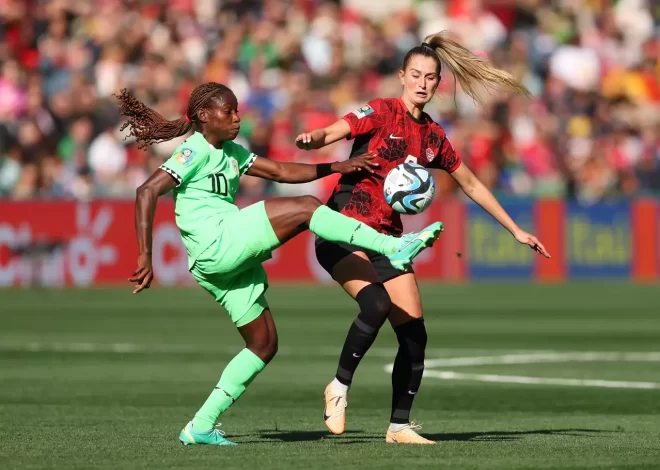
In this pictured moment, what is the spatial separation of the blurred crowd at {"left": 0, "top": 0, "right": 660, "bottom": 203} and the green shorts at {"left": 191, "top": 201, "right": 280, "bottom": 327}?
633 inches

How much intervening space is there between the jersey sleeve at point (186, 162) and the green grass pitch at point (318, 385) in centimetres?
155

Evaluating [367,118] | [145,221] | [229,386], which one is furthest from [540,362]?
[145,221]

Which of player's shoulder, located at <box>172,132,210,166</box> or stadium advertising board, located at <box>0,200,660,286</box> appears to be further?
stadium advertising board, located at <box>0,200,660,286</box>

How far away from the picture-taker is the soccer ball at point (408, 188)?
838 cm

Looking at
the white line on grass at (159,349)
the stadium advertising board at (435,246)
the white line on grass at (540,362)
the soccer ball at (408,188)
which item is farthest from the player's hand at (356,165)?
the stadium advertising board at (435,246)

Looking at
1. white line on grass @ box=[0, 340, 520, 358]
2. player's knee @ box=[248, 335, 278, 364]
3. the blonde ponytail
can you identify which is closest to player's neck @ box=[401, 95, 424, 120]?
the blonde ponytail

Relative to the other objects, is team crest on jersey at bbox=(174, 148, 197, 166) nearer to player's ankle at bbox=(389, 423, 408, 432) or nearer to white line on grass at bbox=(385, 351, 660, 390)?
player's ankle at bbox=(389, 423, 408, 432)

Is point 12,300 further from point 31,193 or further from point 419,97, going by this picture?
point 419,97

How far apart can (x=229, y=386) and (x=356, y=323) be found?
84 cm

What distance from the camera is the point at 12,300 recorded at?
22188 millimetres

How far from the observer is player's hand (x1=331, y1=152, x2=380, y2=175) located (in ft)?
27.4

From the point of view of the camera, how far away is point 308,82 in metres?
27.7

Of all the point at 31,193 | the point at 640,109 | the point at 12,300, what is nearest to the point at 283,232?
the point at 12,300

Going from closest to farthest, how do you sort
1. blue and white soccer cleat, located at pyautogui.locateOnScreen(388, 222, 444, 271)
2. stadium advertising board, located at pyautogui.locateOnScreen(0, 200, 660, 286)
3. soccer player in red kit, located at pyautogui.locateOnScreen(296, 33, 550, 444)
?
blue and white soccer cleat, located at pyautogui.locateOnScreen(388, 222, 444, 271) < soccer player in red kit, located at pyautogui.locateOnScreen(296, 33, 550, 444) < stadium advertising board, located at pyautogui.locateOnScreen(0, 200, 660, 286)
